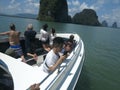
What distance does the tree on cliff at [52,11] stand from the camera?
85344 mm

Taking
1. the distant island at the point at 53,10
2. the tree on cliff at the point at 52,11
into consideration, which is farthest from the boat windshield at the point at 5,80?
the tree on cliff at the point at 52,11

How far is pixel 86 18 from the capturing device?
136 meters

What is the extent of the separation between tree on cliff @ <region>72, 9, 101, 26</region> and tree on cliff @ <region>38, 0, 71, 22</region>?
3879 centimetres

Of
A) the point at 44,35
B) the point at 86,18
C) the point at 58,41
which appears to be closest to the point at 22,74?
the point at 58,41

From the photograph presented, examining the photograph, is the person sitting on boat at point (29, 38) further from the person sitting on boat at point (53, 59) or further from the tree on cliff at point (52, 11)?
the tree on cliff at point (52, 11)

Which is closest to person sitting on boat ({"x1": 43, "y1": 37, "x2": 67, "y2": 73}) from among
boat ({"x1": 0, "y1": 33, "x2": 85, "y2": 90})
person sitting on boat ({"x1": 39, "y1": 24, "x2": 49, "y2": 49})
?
boat ({"x1": 0, "y1": 33, "x2": 85, "y2": 90})

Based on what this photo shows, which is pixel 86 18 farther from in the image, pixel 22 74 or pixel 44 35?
pixel 22 74

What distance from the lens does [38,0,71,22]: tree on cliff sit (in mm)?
85344

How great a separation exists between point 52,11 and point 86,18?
177 feet

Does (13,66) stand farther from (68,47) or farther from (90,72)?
(90,72)

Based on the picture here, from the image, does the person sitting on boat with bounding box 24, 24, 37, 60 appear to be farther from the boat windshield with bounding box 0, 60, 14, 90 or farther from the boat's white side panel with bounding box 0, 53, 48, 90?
the boat's white side panel with bounding box 0, 53, 48, 90

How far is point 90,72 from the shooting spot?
29.3ft

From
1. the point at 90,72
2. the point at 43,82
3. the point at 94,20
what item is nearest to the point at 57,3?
the point at 94,20

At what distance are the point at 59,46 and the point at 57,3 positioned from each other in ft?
288
